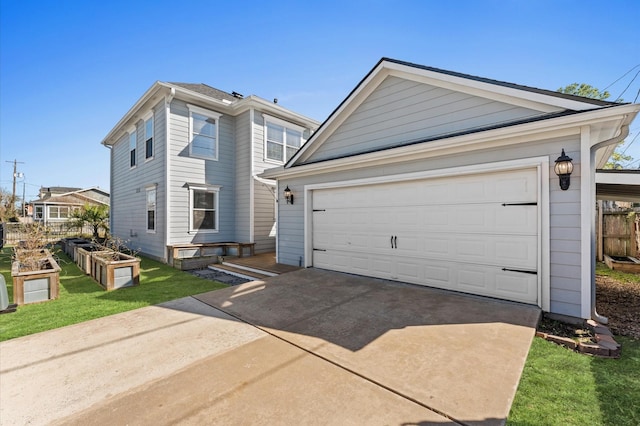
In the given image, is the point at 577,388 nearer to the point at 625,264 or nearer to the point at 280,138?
the point at 625,264

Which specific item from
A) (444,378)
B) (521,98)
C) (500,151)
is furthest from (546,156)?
(444,378)

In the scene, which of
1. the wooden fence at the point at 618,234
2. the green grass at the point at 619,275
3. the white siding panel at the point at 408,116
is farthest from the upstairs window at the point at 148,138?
the wooden fence at the point at 618,234

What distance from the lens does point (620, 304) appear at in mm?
4930

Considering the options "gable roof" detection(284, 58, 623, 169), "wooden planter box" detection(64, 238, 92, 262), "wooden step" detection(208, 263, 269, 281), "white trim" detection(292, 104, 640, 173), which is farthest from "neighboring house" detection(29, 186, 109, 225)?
"white trim" detection(292, 104, 640, 173)

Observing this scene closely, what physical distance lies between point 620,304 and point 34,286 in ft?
35.0

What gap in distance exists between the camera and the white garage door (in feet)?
14.5

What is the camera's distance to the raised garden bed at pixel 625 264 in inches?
292

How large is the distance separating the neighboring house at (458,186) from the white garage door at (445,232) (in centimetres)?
2

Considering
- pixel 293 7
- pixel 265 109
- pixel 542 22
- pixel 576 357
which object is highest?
pixel 293 7

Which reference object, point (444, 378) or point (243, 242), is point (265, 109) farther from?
point (444, 378)

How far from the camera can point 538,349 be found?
10.4ft

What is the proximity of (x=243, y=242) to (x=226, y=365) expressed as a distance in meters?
7.99

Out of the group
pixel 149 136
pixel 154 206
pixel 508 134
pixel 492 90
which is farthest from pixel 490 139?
pixel 149 136

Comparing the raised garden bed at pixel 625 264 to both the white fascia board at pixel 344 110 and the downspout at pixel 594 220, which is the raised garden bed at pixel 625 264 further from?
the white fascia board at pixel 344 110
